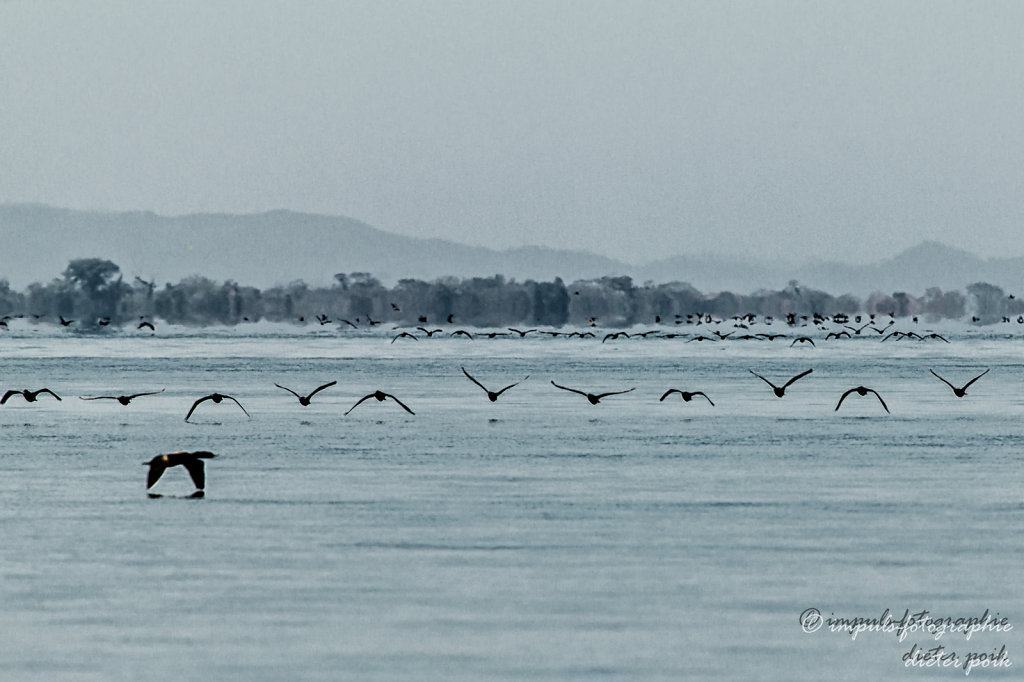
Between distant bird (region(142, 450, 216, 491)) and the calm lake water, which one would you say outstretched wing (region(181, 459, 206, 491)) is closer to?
distant bird (region(142, 450, 216, 491))

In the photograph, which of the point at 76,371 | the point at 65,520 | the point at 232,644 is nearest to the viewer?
the point at 232,644

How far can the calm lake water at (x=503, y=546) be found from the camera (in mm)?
12438

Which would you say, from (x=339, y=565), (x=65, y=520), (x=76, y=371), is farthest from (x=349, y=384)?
(x=339, y=565)

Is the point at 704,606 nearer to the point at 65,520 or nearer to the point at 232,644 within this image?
the point at 232,644

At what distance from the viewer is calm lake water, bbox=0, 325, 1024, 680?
12438 mm

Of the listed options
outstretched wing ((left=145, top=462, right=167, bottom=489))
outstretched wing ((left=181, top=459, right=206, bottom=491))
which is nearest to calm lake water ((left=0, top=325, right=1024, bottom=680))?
outstretched wing ((left=181, top=459, right=206, bottom=491))

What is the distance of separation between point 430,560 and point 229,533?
309 cm

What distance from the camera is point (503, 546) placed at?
56.4ft

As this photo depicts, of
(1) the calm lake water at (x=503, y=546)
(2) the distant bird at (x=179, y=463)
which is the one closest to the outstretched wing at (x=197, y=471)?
(2) the distant bird at (x=179, y=463)

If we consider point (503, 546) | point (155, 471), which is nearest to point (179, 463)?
point (155, 471)

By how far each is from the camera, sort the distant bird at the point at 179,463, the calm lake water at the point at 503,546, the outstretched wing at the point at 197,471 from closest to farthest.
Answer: the calm lake water at the point at 503,546, the distant bird at the point at 179,463, the outstretched wing at the point at 197,471

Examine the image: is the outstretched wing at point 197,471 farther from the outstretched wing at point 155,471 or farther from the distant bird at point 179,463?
the outstretched wing at point 155,471

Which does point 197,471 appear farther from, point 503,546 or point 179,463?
point 503,546

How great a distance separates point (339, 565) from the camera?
634 inches
